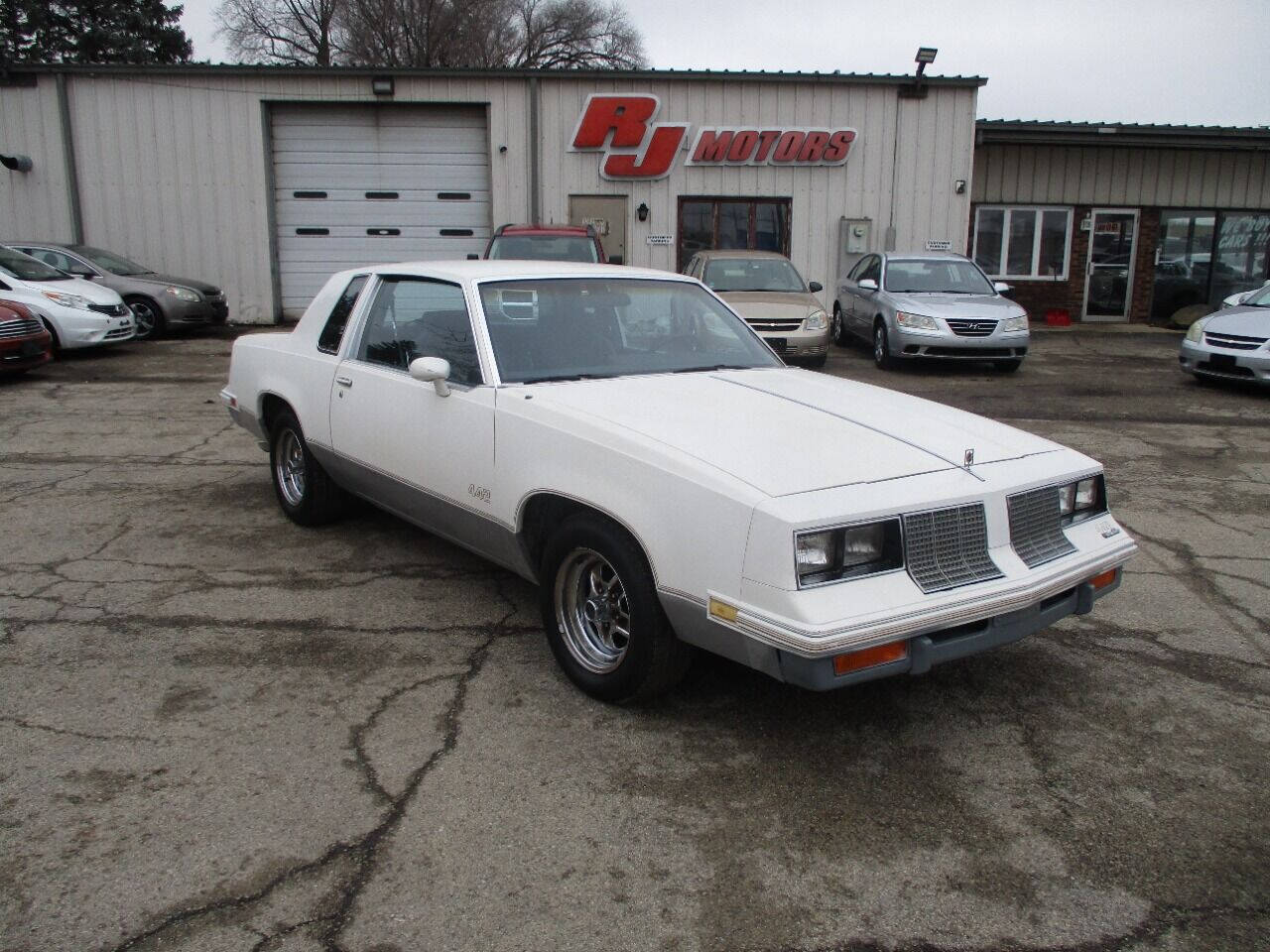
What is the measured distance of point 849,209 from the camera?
1856 cm

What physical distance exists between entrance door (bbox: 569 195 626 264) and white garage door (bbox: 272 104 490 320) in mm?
1675

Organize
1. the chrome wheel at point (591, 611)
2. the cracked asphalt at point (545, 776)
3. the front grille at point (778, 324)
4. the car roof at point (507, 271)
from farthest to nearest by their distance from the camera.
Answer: the front grille at point (778, 324)
the car roof at point (507, 271)
the chrome wheel at point (591, 611)
the cracked asphalt at point (545, 776)

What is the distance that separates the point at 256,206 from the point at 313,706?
16.7 meters

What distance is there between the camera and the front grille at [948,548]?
10.2 feet

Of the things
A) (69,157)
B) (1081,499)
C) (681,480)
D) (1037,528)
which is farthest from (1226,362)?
(69,157)

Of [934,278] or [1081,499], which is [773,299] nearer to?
[934,278]

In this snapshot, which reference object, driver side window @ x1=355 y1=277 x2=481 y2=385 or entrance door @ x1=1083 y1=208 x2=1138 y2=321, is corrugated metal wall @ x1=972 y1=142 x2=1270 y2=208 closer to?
entrance door @ x1=1083 y1=208 x2=1138 y2=321

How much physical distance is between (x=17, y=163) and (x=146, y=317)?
187 inches

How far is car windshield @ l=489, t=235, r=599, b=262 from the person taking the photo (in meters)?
11.9

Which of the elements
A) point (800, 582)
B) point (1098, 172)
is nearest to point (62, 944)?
point (800, 582)

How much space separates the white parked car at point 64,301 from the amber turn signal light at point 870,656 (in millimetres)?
12528

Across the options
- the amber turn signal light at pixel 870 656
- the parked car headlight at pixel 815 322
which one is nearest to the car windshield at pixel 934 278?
the parked car headlight at pixel 815 322

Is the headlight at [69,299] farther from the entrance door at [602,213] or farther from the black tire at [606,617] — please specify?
the black tire at [606,617]

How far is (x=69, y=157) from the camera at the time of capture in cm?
1784
